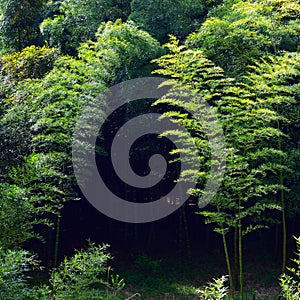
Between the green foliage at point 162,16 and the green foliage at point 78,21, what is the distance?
59 centimetres

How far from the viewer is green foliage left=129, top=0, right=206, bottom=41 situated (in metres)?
8.23

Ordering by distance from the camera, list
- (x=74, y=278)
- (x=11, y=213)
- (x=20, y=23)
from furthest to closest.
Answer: (x=20, y=23)
(x=11, y=213)
(x=74, y=278)

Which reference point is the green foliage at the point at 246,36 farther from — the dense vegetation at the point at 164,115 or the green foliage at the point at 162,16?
the green foliage at the point at 162,16

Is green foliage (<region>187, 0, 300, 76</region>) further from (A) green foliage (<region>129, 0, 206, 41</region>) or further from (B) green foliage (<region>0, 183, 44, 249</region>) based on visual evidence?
(B) green foliage (<region>0, 183, 44, 249</region>)

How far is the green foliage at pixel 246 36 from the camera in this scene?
22.7ft

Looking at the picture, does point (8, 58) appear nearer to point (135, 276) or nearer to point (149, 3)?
point (149, 3)

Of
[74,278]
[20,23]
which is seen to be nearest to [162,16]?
[20,23]

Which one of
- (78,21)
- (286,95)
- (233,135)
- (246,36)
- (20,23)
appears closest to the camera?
(233,135)

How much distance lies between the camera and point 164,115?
579 cm

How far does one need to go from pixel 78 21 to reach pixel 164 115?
407 cm

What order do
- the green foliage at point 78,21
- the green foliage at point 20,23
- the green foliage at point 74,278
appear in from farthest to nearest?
the green foliage at point 20,23
the green foliage at point 78,21
the green foliage at point 74,278

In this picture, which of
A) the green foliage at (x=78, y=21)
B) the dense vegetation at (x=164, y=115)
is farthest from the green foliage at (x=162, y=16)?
the green foliage at (x=78, y=21)

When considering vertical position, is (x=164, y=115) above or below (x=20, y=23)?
below

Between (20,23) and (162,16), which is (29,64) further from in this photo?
(162,16)
